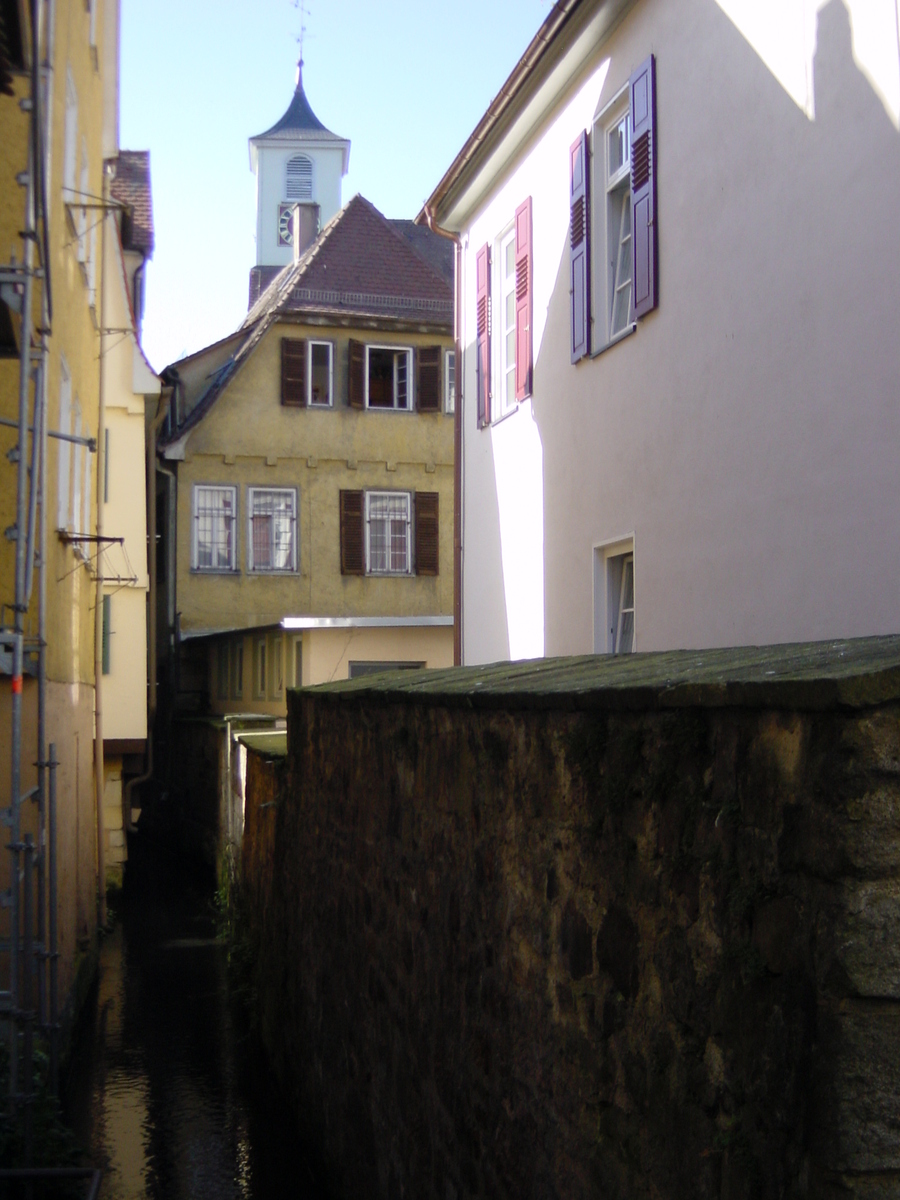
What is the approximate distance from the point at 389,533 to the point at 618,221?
16.9 meters

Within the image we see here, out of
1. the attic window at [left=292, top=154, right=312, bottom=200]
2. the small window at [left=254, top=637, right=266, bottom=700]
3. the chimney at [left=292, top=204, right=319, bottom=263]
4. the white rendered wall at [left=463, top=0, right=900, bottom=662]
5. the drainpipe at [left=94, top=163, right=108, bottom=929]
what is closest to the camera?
the white rendered wall at [left=463, top=0, right=900, bottom=662]

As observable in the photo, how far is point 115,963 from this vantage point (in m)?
15.3

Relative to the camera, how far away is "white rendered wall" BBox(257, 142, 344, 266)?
59281 millimetres

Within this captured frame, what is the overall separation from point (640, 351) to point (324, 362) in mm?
18191

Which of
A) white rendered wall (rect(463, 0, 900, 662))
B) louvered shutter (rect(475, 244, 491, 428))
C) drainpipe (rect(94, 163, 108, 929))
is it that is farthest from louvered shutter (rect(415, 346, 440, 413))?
white rendered wall (rect(463, 0, 900, 662))

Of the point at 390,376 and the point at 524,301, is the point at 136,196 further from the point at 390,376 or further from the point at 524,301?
the point at 524,301

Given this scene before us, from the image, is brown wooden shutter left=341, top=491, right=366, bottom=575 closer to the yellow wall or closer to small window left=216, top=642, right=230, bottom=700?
the yellow wall

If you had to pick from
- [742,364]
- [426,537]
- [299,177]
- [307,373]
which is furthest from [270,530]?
[299,177]

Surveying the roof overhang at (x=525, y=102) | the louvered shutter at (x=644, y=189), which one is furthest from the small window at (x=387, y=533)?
the louvered shutter at (x=644, y=189)

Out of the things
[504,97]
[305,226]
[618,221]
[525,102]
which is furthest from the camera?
[305,226]

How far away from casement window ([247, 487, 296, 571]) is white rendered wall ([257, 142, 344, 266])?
34.7 meters

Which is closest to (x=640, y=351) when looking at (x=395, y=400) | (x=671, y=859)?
(x=671, y=859)

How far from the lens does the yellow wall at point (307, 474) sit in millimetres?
26328

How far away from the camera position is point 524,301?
39.6 feet
